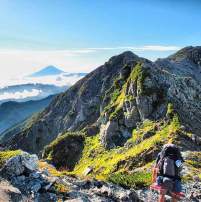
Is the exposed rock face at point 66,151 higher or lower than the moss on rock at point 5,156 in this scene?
lower

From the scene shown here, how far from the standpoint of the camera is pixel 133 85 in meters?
106

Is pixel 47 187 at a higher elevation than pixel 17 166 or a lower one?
lower

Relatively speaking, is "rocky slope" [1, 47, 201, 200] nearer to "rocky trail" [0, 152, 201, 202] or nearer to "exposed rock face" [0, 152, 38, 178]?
"rocky trail" [0, 152, 201, 202]

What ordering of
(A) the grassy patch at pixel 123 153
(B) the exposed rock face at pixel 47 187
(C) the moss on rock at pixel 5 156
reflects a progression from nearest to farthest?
(B) the exposed rock face at pixel 47 187 → (C) the moss on rock at pixel 5 156 → (A) the grassy patch at pixel 123 153

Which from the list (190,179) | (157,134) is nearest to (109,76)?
(157,134)

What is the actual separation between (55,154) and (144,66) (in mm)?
36000

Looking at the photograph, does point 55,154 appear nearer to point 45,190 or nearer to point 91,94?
point 91,94

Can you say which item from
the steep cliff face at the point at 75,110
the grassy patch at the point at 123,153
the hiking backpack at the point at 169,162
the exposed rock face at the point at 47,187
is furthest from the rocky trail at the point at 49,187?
the steep cliff face at the point at 75,110

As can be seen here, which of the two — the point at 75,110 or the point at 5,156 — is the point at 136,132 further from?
the point at 75,110

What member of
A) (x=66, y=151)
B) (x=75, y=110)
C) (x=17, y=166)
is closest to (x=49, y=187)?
(x=17, y=166)

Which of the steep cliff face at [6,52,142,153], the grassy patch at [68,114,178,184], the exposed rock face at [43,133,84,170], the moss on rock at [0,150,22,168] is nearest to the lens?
the moss on rock at [0,150,22,168]

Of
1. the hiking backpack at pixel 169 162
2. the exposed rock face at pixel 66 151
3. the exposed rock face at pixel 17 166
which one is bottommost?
the exposed rock face at pixel 66 151

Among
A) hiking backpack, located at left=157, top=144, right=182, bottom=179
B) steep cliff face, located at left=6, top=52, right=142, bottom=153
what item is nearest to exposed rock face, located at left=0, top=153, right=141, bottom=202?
hiking backpack, located at left=157, top=144, right=182, bottom=179

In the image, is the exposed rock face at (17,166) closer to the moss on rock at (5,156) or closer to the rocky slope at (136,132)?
the moss on rock at (5,156)
